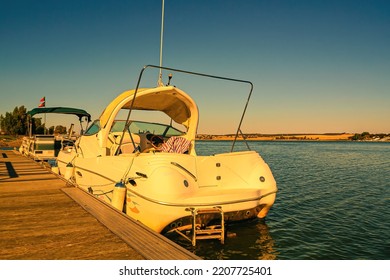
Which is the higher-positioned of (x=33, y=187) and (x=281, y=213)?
(x=33, y=187)

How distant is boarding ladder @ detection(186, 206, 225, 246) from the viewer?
20.2 feet

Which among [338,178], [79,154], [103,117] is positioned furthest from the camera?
[338,178]

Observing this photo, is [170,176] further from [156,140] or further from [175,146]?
[156,140]

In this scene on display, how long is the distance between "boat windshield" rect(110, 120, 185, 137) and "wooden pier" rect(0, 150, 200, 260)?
8.47ft

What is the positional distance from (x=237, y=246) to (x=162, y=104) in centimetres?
496

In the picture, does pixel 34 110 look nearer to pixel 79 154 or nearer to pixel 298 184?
pixel 79 154

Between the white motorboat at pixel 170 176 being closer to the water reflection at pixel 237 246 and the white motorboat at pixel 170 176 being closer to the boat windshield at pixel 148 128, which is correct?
the boat windshield at pixel 148 128

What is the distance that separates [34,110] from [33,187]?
30.9 ft

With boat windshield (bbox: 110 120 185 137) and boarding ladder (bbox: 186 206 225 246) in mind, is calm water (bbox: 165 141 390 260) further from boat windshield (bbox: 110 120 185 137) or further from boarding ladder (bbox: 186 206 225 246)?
boat windshield (bbox: 110 120 185 137)

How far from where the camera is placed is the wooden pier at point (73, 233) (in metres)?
4.09

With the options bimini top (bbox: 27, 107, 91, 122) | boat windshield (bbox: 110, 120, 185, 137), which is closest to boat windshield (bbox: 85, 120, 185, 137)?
boat windshield (bbox: 110, 120, 185, 137)

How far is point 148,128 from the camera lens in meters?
10.2
